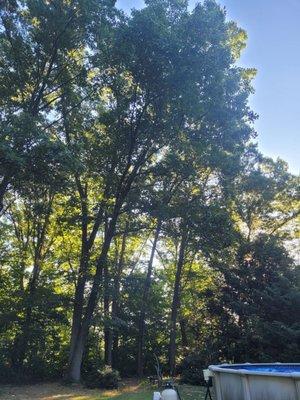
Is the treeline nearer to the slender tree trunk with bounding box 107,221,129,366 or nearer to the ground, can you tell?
the slender tree trunk with bounding box 107,221,129,366

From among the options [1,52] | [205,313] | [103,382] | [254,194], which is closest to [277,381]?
[103,382]

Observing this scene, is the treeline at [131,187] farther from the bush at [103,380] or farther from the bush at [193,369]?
the bush at [103,380]

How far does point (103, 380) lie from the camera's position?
1686 cm

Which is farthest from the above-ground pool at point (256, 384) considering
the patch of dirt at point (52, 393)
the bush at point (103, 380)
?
the bush at point (103, 380)

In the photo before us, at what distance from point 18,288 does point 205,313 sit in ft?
32.6

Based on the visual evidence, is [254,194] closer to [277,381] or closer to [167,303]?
[167,303]

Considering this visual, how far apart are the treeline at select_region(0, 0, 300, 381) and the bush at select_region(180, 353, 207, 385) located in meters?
0.12

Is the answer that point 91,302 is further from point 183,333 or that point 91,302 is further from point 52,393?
point 183,333

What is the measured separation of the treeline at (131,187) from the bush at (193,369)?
0.40 ft

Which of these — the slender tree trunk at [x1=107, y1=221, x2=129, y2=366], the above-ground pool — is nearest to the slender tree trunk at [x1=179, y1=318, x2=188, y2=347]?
the slender tree trunk at [x1=107, y1=221, x2=129, y2=366]

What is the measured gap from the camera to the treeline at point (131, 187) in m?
14.7

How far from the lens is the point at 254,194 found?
24391 mm

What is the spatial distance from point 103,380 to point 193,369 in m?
4.07

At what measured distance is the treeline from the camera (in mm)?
14672
